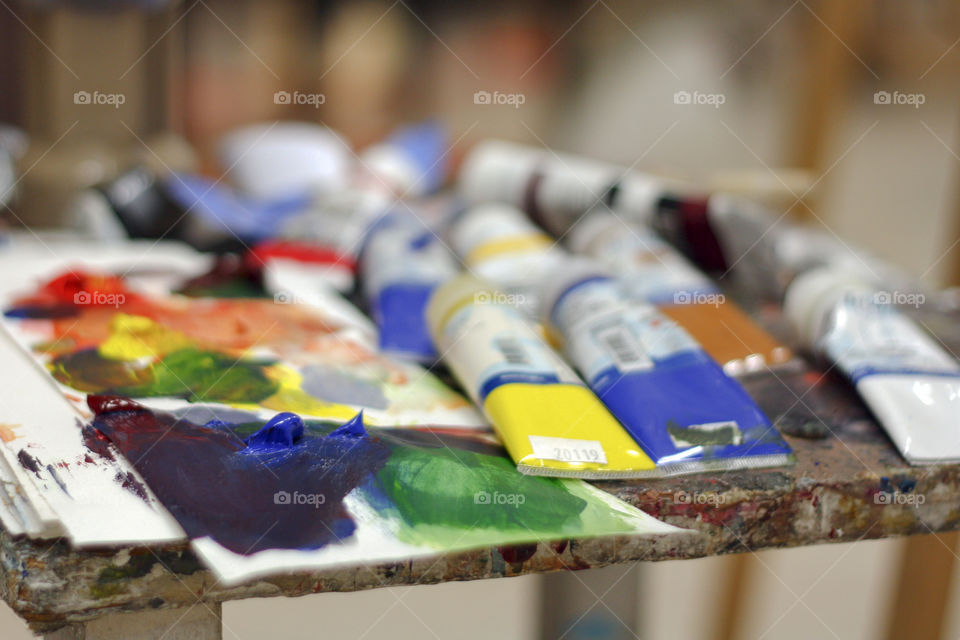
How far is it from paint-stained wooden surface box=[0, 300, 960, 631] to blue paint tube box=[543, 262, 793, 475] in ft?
0.04

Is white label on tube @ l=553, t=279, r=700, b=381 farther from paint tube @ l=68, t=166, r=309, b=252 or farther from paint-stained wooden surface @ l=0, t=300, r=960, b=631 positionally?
paint tube @ l=68, t=166, r=309, b=252

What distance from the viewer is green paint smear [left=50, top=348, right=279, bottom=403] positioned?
45 cm

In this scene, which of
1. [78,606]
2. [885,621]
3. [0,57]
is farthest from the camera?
[0,57]

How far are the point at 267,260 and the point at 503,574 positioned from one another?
0.54 m

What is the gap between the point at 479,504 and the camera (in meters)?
0.36

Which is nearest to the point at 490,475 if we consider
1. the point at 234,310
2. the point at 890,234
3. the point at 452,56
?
the point at 234,310

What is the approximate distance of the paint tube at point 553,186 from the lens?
2.53 feet

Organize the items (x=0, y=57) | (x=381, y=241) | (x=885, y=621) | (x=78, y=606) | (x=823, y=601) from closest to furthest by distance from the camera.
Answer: (x=78, y=606)
(x=381, y=241)
(x=885, y=621)
(x=823, y=601)
(x=0, y=57)

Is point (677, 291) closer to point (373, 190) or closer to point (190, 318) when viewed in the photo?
point (190, 318)

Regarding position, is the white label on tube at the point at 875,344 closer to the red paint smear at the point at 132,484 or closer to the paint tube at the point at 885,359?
the paint tube at the point at 885,359

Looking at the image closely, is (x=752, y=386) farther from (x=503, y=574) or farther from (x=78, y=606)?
(x=78, y=606)

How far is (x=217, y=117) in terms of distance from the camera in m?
2.35

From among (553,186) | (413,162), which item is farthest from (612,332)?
(413,162)

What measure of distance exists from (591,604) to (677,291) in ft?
0.97
